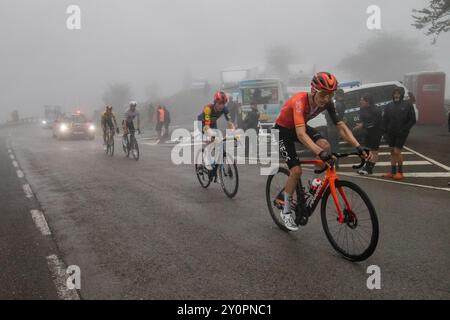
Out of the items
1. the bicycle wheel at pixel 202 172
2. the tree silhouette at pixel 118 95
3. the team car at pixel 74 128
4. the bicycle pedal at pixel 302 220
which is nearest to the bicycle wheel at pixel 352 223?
the bicycle pedal at pixel 302 220

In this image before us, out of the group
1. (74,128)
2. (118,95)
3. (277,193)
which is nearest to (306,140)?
(277,193)

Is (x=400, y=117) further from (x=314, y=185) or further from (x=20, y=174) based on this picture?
(x=20, y=174)

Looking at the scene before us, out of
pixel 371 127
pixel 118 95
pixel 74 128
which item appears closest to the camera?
pixel 371 127

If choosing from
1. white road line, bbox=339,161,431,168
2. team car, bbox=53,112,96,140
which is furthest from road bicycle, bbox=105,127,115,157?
team car, bbox=53,112,96,140

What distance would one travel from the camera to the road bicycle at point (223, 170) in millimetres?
7574

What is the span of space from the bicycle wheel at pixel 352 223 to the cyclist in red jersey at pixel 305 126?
0.45 meters

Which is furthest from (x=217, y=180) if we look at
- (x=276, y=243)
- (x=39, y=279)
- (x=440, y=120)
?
(x=440, y=120)

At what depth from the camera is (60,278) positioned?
160 inches

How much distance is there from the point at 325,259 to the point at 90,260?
8.86 feet

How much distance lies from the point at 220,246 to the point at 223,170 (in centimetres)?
307

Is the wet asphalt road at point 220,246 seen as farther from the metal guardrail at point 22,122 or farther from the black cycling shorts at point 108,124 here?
the metal guardrail at point 22,122

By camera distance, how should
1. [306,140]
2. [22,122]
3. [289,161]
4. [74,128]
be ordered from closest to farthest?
[306,140] < [289,161] < [74,128] < [22,122]
